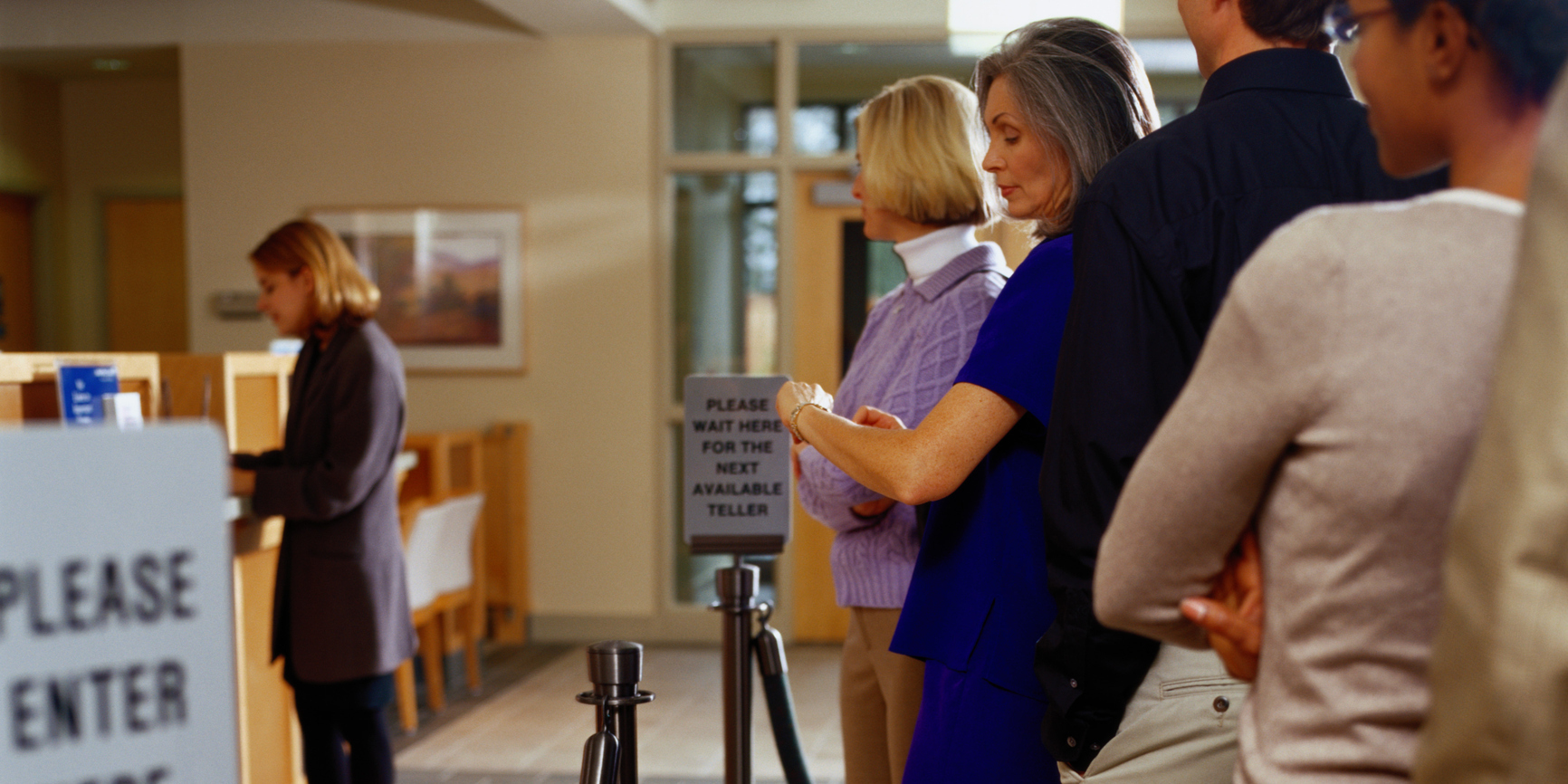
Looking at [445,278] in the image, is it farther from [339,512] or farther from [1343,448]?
[1343,448]

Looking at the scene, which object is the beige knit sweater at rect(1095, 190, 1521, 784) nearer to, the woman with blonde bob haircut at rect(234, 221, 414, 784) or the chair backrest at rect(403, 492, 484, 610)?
the woman with blonde bob haircut at rect(234, 221, 414, 784)

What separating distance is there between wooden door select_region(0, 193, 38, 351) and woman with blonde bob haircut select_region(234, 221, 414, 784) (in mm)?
5061

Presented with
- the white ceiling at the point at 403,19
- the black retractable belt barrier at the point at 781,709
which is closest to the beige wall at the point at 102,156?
the white ceiling at the point at 403,19

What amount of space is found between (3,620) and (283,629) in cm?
220

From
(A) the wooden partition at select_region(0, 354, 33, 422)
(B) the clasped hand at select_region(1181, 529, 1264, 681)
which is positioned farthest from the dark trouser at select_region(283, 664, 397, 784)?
(B) the clasped hand at select_region(1181, 529, 1264, 681)

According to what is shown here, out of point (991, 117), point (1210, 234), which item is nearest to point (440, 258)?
point (991, 117)

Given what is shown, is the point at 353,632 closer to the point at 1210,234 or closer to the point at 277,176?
the point at 1210,234

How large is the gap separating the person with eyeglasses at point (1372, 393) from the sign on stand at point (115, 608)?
1.97 ft

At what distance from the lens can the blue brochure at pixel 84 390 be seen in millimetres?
2324

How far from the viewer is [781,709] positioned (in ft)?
8.32

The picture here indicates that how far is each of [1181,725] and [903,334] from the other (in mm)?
889

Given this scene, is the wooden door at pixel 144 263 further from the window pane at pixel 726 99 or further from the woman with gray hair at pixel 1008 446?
the woman with gray hair at pixel 1008 446

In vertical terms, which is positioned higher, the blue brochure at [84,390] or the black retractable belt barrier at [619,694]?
the blue brochure at [84,390]

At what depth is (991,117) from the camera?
1.52 m
